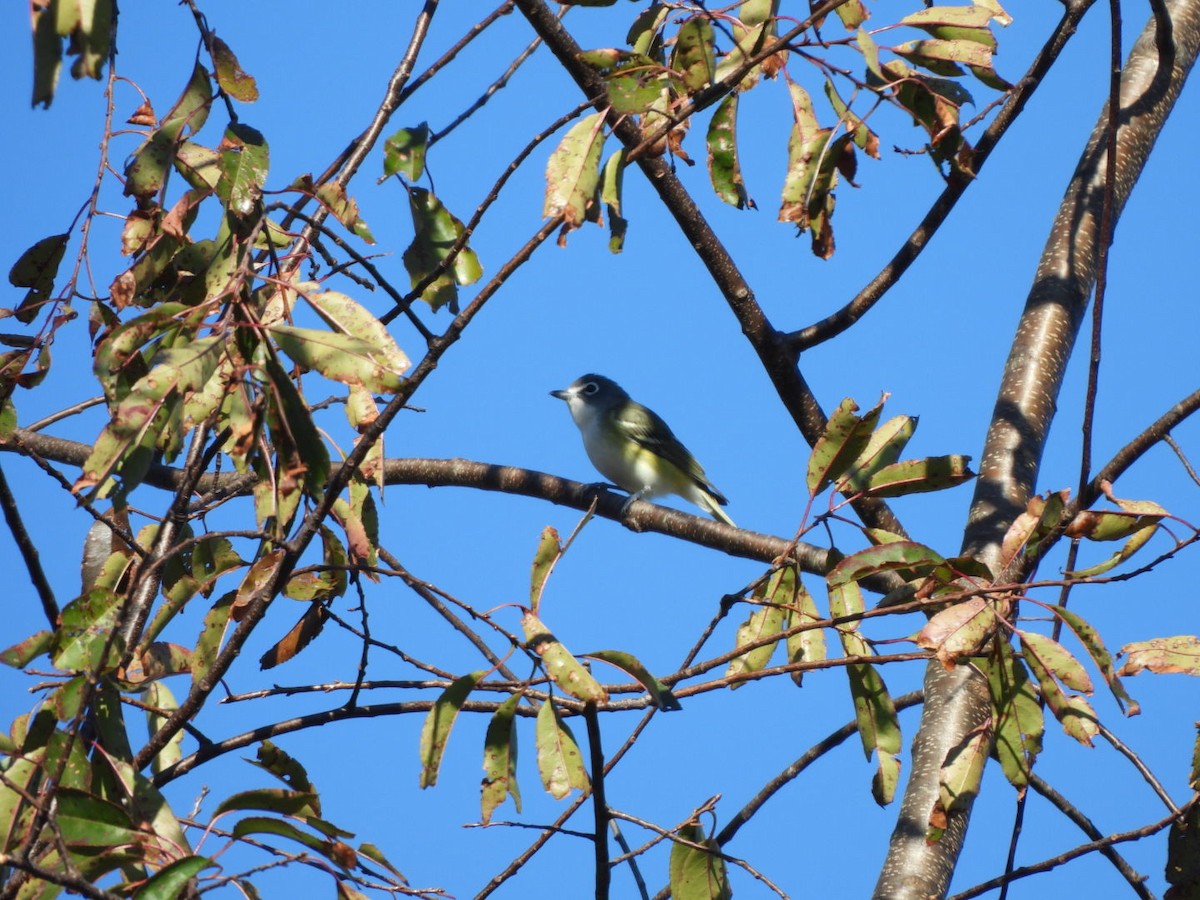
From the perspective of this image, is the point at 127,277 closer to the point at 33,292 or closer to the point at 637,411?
the point at 33,292

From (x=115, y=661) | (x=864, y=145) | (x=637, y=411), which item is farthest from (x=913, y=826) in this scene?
(x=637, y=411)

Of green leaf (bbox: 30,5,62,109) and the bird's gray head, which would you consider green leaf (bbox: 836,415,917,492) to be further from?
the bird's gray head

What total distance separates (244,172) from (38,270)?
3.06 ft

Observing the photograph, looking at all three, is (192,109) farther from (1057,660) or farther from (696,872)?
(1057,660)

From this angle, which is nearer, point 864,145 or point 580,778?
point 580,778

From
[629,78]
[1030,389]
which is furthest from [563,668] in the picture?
[1030,389]

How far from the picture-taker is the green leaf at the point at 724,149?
10.0ft

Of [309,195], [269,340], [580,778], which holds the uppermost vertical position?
[309,195]

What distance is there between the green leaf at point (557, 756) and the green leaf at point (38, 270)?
153 cm

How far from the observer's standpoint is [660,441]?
888 cm

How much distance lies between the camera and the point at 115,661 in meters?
2.30

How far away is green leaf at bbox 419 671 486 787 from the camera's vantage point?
2.20 meters

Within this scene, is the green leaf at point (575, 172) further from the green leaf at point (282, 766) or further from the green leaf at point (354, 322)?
the green leaf at point (282, 766)

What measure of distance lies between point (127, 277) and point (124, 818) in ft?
3.79
